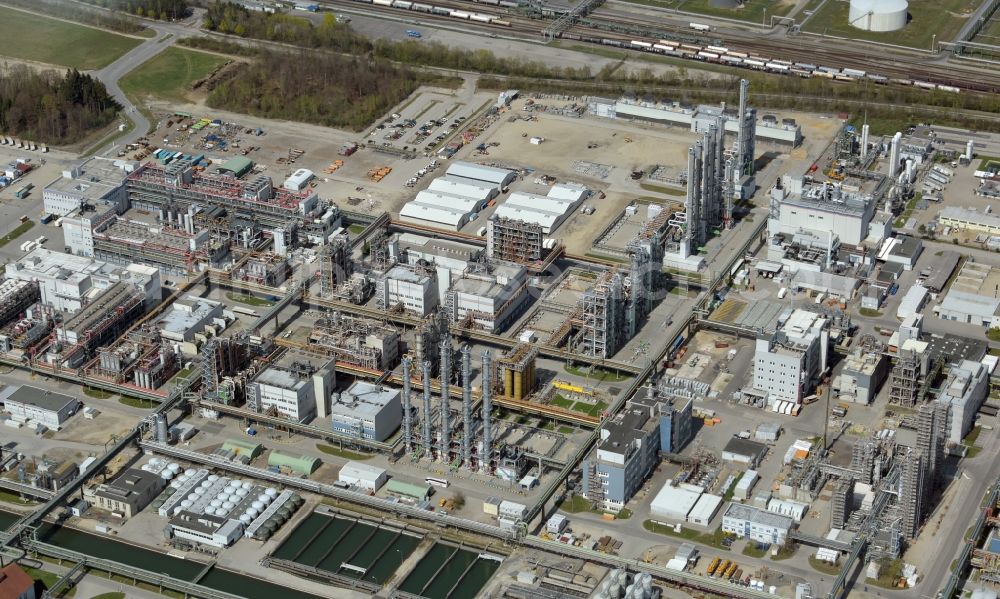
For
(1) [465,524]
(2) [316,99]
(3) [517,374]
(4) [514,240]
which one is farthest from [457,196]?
(1) [465,524]

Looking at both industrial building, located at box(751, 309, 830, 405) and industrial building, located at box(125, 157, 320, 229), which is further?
industrial building, located at box(125, 157, 320, 229)

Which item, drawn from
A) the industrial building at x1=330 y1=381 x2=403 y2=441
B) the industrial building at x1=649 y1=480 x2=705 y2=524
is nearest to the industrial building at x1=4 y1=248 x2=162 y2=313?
the industrial building at x1=330 y1=381 x2=403 y2=441

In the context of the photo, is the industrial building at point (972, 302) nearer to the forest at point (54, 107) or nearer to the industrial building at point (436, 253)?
the industrial building at point (436, 253)

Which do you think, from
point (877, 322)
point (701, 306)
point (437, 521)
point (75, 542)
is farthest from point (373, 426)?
point (877, 322)

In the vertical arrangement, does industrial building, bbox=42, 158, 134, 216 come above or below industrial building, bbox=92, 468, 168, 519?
above

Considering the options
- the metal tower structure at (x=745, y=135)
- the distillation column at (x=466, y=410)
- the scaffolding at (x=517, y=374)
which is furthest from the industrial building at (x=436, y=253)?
the metal tower structure at (x=745, y=135)

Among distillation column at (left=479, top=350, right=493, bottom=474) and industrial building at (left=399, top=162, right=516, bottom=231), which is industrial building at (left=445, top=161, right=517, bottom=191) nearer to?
industrial building at (left=399, top=162, right=516, bottom=231)

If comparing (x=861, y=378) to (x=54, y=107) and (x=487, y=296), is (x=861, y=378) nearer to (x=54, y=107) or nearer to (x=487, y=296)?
(x=487, y=296)
